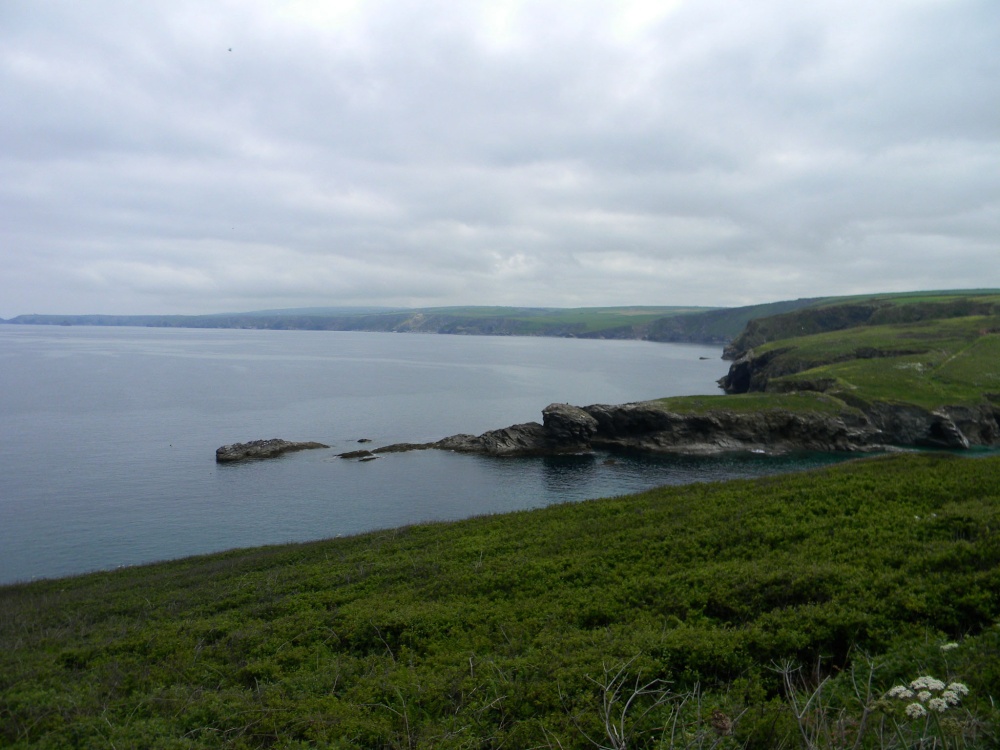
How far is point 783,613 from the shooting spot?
41.2ft

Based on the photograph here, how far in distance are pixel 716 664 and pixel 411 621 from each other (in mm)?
7855

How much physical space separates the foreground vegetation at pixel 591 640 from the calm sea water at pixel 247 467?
18563 millimetres

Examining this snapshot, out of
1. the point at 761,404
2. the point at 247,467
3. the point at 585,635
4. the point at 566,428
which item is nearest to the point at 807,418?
the point at 761,404

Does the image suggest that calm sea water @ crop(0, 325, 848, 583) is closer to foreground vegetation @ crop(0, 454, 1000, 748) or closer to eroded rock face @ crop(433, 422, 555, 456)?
eroded rock face @ crop(433, 422, 555, 456)

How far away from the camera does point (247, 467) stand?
5909 cm

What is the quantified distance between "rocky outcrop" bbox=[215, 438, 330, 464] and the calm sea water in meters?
1.68

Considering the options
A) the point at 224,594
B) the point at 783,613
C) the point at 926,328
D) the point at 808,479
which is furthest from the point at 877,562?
the point at 926,328

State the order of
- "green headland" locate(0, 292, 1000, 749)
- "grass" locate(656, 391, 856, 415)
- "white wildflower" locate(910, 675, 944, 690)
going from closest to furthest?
"white wildflower" locate(910, 675, 944, 690), "green headland" locate(0, 292, 1000, 749), "grass" locate(656, 391, 856, 415)

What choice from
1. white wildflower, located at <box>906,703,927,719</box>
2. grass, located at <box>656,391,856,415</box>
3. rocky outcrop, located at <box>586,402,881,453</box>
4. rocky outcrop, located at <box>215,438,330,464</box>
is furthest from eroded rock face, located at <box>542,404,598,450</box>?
white wildflower, located at <box>906,703,927,719</box>

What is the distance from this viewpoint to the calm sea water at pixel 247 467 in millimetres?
41500

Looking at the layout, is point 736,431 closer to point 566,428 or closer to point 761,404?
point 761,404

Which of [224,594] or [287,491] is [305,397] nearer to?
[287,491]

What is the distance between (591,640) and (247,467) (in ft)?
177

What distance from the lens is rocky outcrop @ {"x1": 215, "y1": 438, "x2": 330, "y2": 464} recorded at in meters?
61.8
